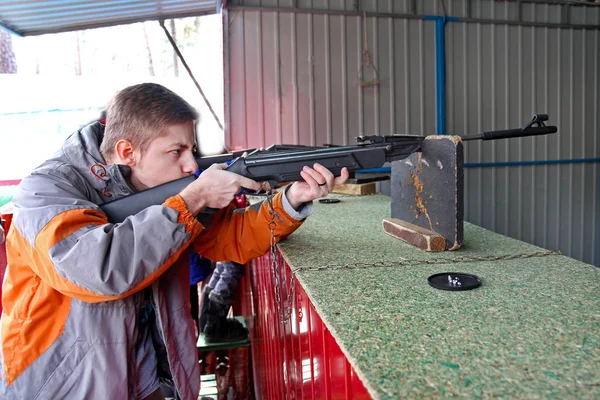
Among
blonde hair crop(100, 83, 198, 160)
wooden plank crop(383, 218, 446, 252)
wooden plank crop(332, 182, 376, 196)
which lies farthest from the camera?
wooden plank crop(332, 182, 376, 196)

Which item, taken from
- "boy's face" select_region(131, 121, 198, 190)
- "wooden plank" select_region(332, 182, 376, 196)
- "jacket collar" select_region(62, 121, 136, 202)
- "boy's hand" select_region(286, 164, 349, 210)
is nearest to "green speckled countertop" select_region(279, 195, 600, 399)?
"boy's hand" select_region(286, 164, 349, 210)

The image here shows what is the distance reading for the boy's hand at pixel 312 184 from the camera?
5.46ft

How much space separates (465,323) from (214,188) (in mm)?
821

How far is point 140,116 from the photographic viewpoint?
1.55 m

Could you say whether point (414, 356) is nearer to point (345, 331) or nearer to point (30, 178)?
point (345, 331)

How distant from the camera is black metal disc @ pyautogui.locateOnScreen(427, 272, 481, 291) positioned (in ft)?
4.22

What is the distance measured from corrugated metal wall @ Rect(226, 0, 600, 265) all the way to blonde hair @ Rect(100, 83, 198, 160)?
4079 millimetres

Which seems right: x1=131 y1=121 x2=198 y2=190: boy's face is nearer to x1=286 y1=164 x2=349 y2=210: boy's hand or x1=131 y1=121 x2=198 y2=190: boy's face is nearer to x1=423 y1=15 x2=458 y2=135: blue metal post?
x1=286 y1=164 x2=349 y2=210: boy's hand

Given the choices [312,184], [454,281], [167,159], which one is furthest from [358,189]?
[454,281]

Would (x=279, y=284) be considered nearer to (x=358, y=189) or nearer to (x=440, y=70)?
(x=358, y=189)

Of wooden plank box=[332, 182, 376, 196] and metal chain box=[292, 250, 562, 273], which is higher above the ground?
wooden plank box=[332, 182, 376, 196]

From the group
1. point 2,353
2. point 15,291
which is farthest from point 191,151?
point 2,353

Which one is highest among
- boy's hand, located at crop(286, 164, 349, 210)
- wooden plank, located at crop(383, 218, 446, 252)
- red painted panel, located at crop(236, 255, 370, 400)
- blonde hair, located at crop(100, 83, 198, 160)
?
blonde hair, located at crop(100, 83, 198, 160)

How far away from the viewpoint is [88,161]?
1522mm
